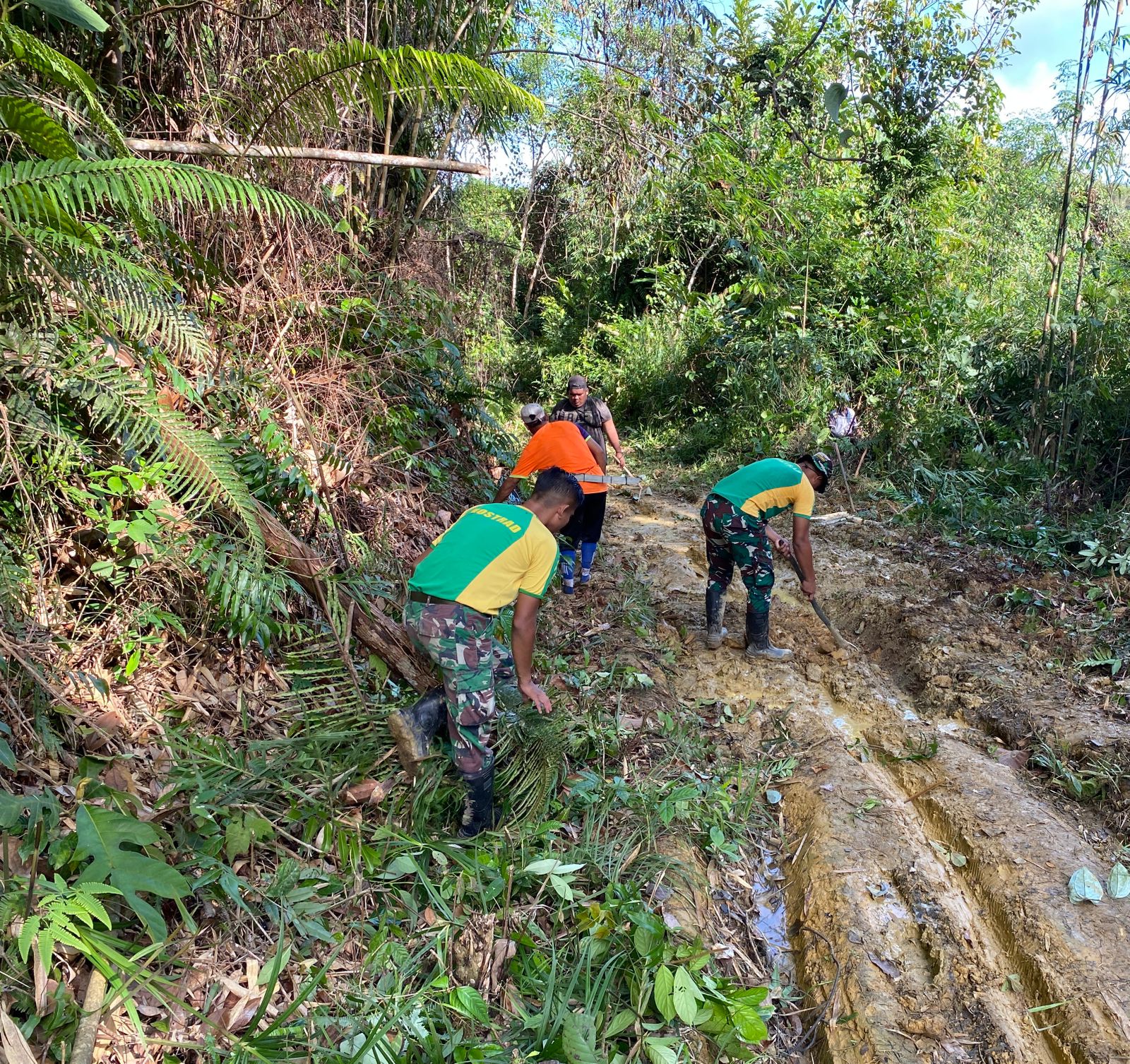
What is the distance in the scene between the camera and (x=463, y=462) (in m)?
6.89

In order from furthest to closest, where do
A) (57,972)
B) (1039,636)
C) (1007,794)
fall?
(1039,636) < (1007,794) < (57,972)

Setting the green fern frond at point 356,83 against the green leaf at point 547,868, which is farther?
the green fern frond at point 356,83

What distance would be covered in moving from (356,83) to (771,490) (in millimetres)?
3510

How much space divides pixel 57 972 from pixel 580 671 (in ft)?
9.80

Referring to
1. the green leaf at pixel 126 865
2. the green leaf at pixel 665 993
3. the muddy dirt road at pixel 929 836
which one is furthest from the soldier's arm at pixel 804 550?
the green leaf at pixel 126 865

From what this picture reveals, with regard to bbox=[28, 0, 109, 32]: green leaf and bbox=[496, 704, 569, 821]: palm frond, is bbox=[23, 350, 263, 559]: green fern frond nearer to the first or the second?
bbox=[28, 0, 109, 32]: green leaf

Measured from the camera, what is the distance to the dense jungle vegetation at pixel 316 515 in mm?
2242

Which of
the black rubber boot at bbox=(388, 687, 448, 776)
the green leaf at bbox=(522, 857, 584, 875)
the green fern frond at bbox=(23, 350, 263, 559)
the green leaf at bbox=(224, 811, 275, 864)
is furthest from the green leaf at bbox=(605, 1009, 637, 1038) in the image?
the green fern frond at bbox=(23, 350, 263, 559)

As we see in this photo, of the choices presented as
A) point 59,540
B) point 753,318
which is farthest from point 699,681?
point 753,318

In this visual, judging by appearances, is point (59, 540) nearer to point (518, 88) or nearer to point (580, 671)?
point (580, 671)

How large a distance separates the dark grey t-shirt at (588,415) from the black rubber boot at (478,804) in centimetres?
389

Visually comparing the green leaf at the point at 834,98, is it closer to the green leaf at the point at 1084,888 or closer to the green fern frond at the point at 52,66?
the green fern frond at the point at 52,66

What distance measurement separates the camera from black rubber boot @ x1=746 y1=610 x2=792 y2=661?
17.1 feet

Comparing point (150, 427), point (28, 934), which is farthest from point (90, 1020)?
point (150, 427)
